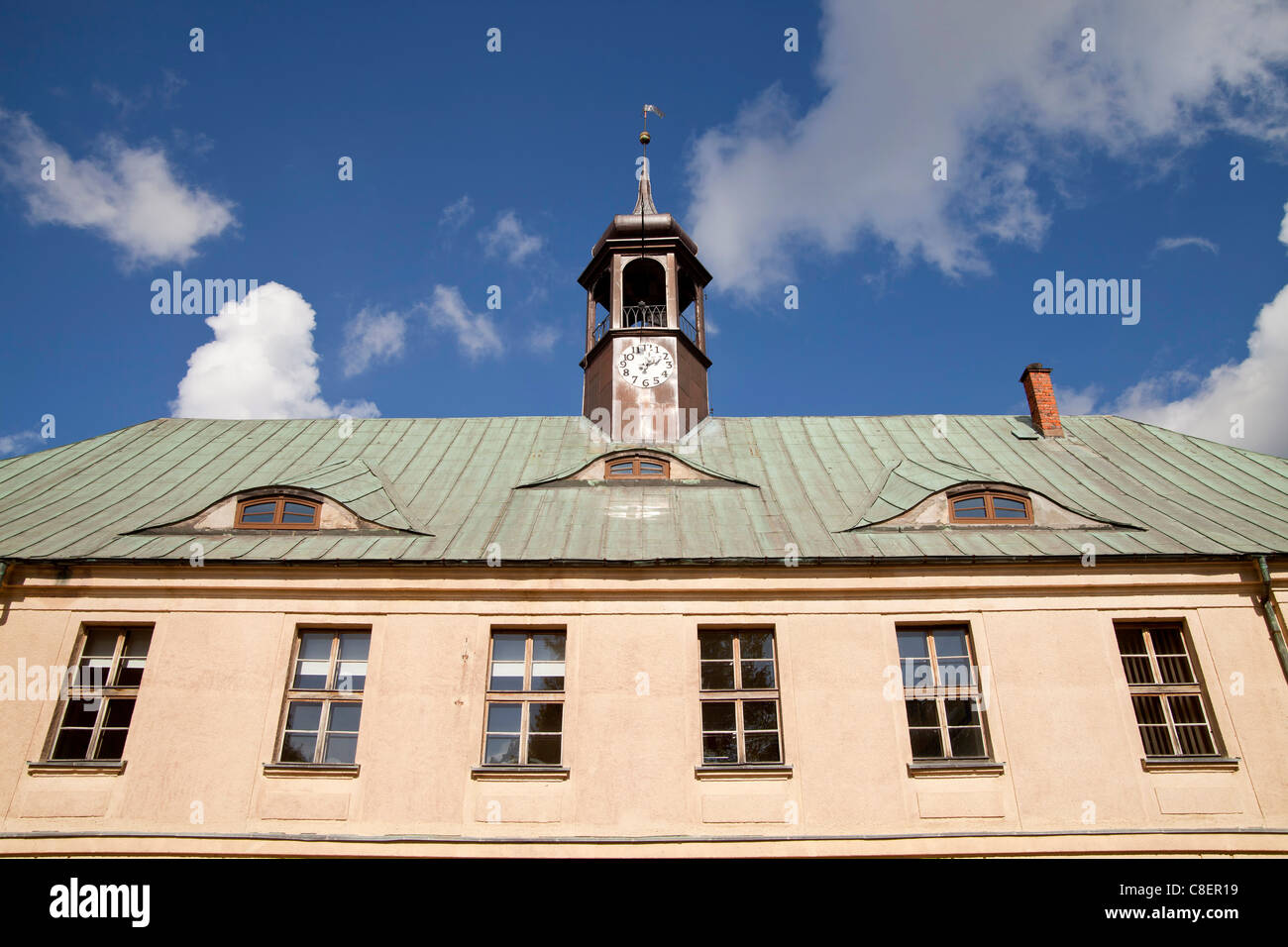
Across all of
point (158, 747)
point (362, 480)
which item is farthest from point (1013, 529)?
point (158, 747)

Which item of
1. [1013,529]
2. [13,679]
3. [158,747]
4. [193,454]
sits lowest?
[158,747]

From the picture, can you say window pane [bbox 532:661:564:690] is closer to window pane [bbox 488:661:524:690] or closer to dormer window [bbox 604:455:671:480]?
window pane [bbox 488:661:524:690]

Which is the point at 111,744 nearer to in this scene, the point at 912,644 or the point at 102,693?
the point at 102,693

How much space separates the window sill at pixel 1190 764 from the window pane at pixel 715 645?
5.55 m

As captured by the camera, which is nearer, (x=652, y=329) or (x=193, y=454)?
(x=193, y=454)

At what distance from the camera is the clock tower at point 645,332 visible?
19.0m

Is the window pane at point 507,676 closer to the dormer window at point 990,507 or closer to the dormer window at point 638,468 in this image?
the dormer window at point 638,468

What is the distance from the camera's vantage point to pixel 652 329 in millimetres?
19672

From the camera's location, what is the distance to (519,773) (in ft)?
38.8

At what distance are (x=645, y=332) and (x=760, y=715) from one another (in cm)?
985

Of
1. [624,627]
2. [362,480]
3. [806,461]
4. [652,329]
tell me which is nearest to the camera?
[624,627]

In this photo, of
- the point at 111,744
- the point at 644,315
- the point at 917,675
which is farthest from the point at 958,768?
the point at 644,315
